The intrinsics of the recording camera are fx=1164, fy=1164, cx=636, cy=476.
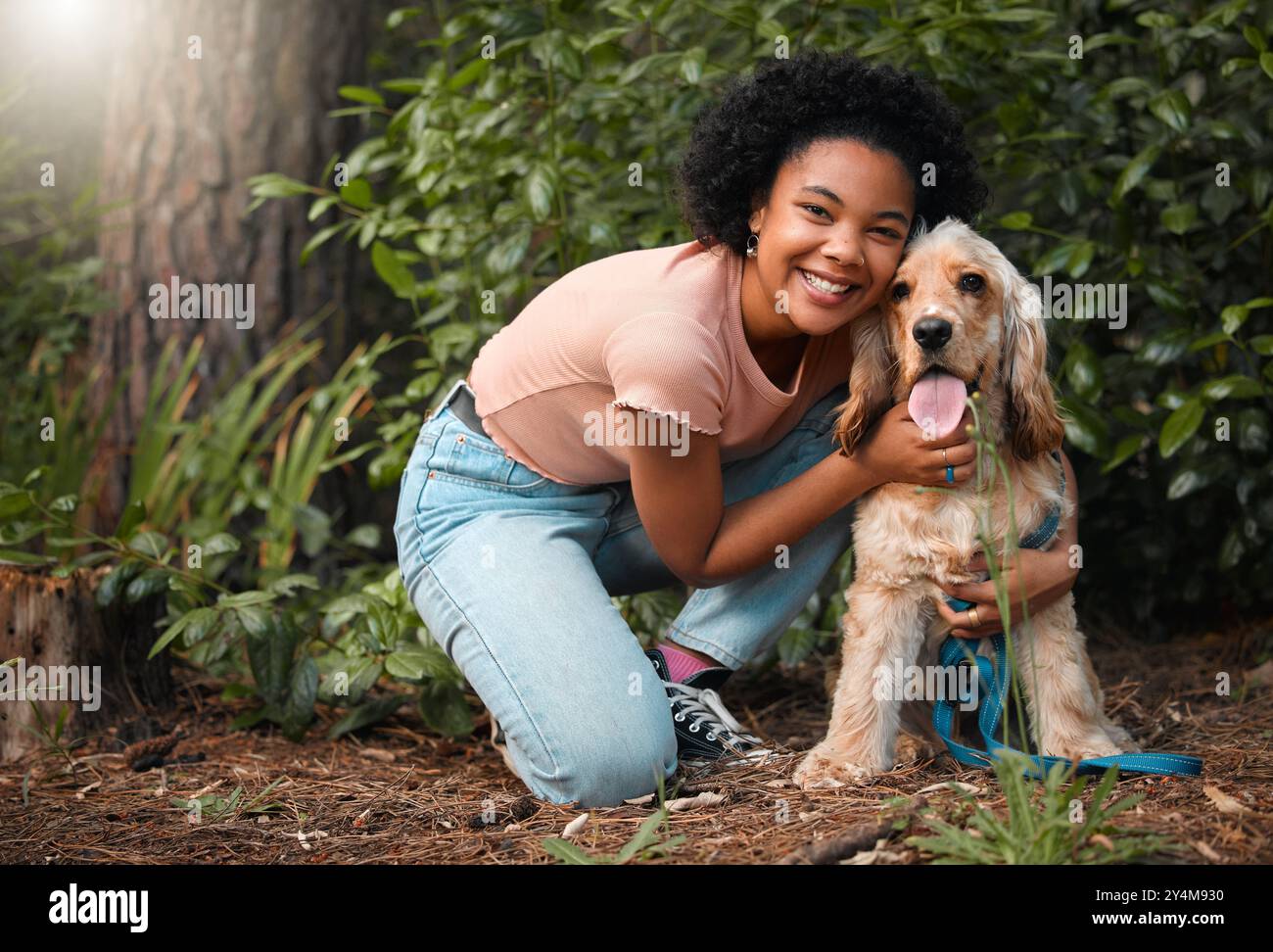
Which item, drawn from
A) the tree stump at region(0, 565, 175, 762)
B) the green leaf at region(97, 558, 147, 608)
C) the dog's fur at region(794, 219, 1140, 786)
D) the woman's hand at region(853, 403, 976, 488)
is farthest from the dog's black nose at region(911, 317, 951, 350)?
the tree stump at region(0, 565, 175, 762)

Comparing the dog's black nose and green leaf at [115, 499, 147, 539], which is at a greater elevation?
the dog's black nose

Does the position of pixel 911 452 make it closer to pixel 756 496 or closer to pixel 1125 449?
pixel 756 496

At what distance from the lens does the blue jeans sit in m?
2.73

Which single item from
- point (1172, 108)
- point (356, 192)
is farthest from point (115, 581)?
point (1172, 108)

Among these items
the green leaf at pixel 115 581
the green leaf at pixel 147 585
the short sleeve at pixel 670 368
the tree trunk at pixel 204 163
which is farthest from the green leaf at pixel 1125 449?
the tree trunk at pixel 204 163

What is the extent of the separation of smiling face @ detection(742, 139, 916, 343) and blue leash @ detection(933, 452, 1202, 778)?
680mm

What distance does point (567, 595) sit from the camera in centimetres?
287

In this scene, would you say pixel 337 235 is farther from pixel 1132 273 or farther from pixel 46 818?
pixel 1132 273

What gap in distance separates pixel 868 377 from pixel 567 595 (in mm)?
896

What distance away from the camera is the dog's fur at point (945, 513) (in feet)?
8.42

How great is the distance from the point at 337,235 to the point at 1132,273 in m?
3.35

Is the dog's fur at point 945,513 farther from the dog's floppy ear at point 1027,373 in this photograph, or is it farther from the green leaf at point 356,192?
the green leaf at point 356,192

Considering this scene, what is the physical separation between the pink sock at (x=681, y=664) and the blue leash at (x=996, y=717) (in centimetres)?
65

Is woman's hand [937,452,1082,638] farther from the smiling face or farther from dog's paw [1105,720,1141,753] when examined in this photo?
the smiling face
